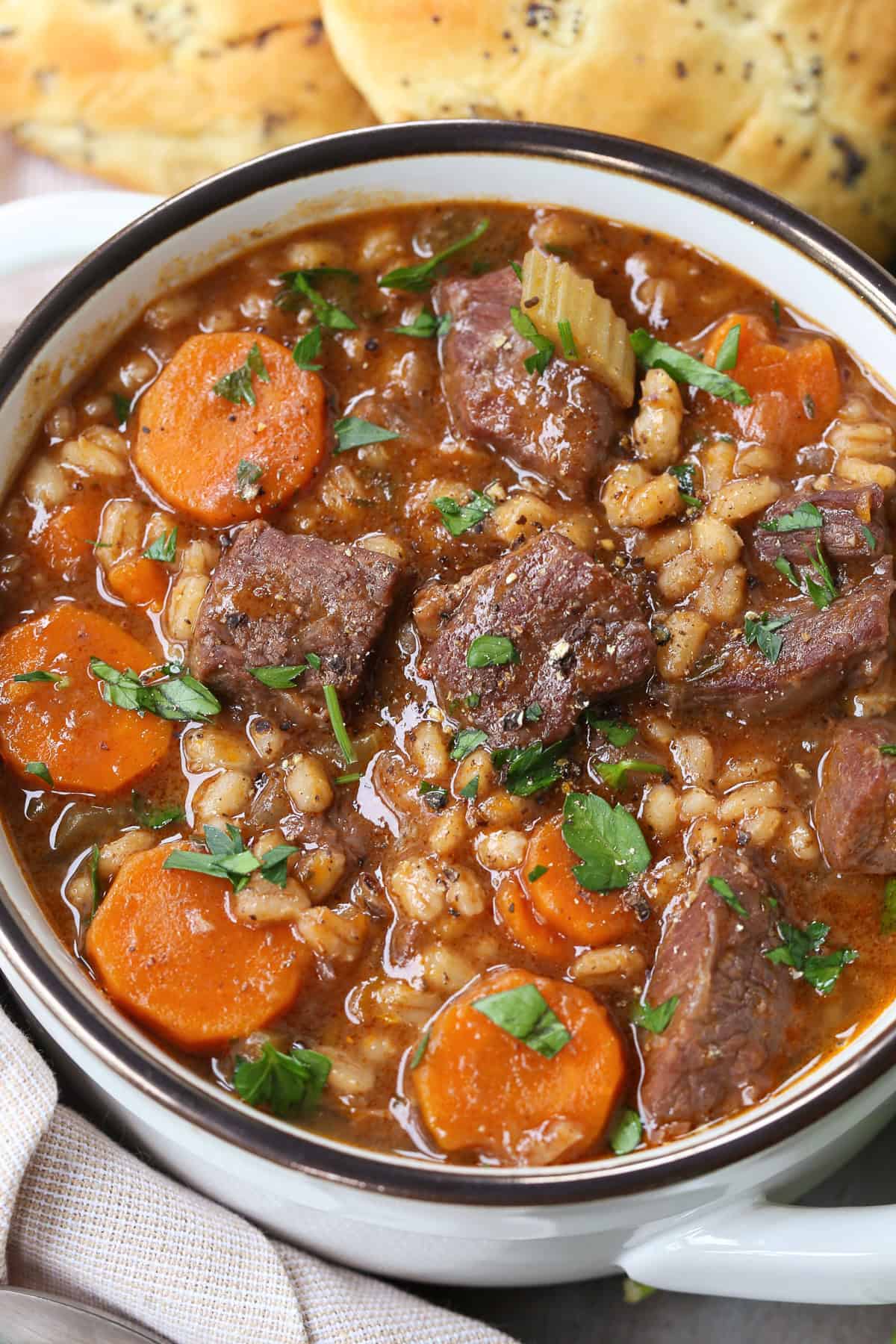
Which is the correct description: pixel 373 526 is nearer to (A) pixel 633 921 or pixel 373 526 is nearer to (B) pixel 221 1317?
(A) pixel 633 921

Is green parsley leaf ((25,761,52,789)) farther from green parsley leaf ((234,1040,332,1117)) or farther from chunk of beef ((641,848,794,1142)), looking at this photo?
chunk of beef ((641,848,794,1142))

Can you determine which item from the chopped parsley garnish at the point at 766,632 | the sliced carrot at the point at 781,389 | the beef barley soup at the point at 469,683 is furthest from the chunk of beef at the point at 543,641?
the sliced carrot at the point at 781,389

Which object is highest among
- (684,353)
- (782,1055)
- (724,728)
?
(684,353)

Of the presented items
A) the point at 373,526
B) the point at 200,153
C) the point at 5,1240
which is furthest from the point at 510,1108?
the point at 200,153

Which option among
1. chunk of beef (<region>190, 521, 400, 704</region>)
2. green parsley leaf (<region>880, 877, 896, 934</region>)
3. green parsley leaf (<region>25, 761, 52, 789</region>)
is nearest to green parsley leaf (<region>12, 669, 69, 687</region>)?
green parsley leaf (<region>25, 761, 52, 789</region>)

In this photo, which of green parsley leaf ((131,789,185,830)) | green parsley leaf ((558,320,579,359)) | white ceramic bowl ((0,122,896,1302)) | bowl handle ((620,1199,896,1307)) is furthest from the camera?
green parsley leaf ((558,320,579,359))

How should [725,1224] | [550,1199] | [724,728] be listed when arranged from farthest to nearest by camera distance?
[724,728], [725,1224], [550,1199]

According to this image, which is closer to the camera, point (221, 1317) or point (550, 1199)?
point (550, 1199)
